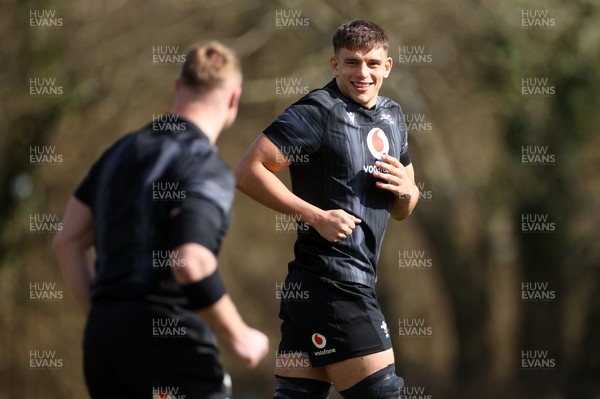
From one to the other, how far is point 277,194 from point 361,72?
0.78m

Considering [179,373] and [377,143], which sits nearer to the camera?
[179,373]

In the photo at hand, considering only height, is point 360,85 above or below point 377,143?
above

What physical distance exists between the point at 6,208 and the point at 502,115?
7.33 m

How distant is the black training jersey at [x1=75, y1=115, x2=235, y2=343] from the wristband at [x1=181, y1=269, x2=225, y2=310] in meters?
0.10

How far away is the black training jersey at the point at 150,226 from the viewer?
388cm

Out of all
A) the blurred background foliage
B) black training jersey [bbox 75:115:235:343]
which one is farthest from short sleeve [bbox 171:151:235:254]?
the blurred background foliage

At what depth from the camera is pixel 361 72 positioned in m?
5.52

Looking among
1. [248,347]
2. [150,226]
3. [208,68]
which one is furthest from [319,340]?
[208,68]

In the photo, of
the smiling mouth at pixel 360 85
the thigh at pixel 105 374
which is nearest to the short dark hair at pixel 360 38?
the smiling mouth at pixel 360 85

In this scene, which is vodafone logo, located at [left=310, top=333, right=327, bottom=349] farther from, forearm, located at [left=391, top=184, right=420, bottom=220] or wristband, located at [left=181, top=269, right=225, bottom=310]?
wristband, located at [left=181, top=269, right=225, bottom=310]

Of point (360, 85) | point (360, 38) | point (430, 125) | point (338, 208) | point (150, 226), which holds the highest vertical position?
point (430, 125)

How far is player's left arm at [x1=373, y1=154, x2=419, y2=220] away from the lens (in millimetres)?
5498

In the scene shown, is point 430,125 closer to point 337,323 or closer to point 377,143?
point 377,143

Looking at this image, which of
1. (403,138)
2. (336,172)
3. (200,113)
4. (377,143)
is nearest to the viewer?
(200,113)
